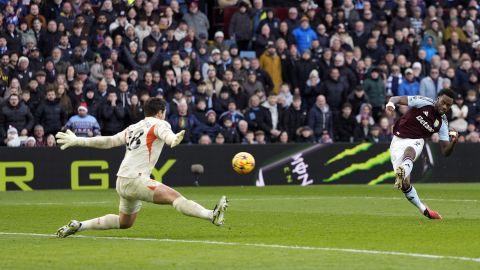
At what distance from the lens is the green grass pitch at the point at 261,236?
11688mm

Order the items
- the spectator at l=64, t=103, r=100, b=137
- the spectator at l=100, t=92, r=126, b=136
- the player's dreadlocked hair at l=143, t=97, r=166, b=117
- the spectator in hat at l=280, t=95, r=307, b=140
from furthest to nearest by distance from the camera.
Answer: the spectator in hat at l=280, t=95, r=307, b=140 → the spectator at l=100, t=92, r=126, b=136 → the spectator at l=64, t=103, r=100, b=137 → the player's dreadlocked hair at l=143, t=97, r=166, b=117

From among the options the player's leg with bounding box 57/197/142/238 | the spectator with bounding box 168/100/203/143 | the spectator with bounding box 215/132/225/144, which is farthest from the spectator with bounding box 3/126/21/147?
the player's leg with bounding box 57/197/142/238

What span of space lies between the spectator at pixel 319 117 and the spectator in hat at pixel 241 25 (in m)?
3.23

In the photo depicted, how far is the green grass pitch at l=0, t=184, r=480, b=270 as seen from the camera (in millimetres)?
11688

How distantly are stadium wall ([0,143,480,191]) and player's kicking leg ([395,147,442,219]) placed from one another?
1074 cm

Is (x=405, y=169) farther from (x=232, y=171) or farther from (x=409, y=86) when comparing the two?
(x=409, y=86)

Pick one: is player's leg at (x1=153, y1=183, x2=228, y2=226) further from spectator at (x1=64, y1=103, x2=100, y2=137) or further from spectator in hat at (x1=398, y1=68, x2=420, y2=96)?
spectator in hat at (x1=398, y1=68, x2=420, y2=96)

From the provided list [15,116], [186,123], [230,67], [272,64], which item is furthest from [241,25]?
[15,116]

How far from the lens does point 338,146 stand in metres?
29.6

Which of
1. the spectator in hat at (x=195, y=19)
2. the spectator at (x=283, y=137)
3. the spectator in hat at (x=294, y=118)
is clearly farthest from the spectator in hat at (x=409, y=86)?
the spectator in hat at (x=195, y=19)

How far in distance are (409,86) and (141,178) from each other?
62.2ft

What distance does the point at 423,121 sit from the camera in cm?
1845

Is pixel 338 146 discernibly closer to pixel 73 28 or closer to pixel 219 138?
pixel 219 138

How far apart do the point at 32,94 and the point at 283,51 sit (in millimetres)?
7353
